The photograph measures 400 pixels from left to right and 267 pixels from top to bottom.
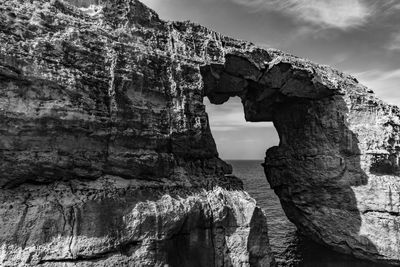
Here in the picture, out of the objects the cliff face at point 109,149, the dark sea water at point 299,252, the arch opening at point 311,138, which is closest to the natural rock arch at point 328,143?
the arch opening at point 311,138

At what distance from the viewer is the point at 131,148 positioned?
13.0m

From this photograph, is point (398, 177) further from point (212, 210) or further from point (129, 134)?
point (129, 134)

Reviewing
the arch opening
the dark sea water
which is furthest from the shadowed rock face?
the dark sea water

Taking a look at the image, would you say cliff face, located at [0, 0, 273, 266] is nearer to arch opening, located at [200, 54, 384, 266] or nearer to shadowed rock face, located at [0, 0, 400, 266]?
shadowed rock face, located at [0, 0, 400, 266]

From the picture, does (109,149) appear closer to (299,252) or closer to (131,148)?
(131,148)

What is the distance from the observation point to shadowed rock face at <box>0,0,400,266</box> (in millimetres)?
10438

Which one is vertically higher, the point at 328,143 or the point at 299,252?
the point at 328,143

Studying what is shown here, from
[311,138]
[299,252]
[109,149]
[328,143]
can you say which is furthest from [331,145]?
[109,149]

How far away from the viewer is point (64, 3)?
495 inches

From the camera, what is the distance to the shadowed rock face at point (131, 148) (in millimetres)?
10438

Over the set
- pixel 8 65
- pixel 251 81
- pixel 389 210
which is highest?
pixel 251 81

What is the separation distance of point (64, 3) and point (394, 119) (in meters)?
22.7

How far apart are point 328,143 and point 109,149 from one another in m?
15.8

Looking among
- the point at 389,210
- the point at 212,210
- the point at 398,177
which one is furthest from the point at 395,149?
the point at 212,210
